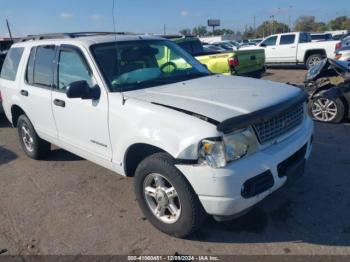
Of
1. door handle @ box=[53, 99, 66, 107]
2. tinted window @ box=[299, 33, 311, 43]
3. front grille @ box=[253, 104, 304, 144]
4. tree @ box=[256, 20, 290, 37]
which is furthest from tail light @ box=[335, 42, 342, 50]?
tree @ box=[256, 20, 290, 37]

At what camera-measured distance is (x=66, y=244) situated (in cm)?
337

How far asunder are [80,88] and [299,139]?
223cm

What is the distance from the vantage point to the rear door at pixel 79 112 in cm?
375

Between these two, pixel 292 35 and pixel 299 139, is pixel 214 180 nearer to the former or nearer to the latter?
pixel 299 139

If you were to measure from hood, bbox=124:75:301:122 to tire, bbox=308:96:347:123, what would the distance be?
3200 millimetres

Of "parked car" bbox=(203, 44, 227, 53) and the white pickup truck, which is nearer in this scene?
"parked car" bbox=(203, 44, 227, 53)

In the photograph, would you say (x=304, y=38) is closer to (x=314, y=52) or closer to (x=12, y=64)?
(x=314, y=52)

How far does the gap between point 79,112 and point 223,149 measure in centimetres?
196

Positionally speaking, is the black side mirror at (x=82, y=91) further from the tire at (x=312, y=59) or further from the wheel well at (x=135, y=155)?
the tire at (x=312, y=59)

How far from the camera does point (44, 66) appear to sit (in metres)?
4.71

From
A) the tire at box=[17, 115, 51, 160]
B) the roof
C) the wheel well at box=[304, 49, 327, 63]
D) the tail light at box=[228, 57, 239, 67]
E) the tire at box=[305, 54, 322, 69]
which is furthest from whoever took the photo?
the tire at box=[305, 54, 322, 69]

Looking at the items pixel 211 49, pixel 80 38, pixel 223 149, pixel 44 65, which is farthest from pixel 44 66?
pixel 211 49

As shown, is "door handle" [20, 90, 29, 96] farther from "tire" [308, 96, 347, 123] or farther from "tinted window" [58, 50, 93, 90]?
"tire" [308, 96, 347, 123]

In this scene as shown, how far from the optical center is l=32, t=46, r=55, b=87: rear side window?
14.9 feet
